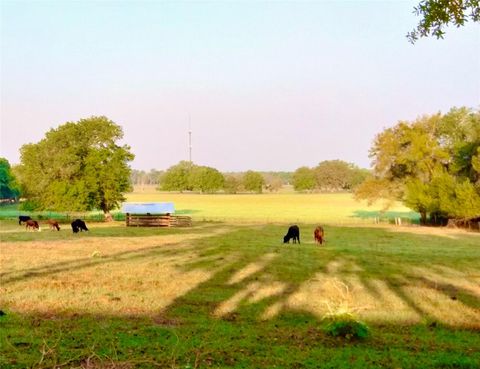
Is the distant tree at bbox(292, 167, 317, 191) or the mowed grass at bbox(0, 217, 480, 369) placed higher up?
the distant tree at bbox(292, 167, 317, 191)

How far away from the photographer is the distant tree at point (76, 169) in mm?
55094

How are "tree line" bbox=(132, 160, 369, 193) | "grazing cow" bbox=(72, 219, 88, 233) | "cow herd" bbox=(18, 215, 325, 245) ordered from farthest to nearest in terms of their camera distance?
"tree line" bbox=(132, 160, 369, 193) → "grazing cow" bbox=(72, 219, 88, 233) → "cow herd" bbox=(18, 215, 325, 245)

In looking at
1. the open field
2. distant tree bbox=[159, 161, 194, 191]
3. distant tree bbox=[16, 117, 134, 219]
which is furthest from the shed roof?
distant tree bbox=[159, 161, 194, 191]

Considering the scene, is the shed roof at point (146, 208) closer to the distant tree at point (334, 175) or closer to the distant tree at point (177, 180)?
the distant tree at point (177, 180)

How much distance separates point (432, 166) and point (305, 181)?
12542 centimetres

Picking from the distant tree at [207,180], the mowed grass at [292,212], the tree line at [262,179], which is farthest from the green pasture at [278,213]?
the tree line at [262,179]

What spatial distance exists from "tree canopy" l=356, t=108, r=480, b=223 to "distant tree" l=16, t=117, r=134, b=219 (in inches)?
1254

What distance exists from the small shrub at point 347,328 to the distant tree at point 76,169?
4923 cm

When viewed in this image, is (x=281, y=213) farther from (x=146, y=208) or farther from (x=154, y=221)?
(x=154, y=221)

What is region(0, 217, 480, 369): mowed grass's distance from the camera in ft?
25.7

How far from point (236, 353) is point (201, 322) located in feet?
7.87

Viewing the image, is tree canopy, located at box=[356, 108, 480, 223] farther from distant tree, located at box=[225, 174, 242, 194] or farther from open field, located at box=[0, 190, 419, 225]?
distant tree, located at box=[225, 174, 242, 194]

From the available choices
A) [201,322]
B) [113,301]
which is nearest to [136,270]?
[113,301]

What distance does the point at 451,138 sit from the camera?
61031 mm
